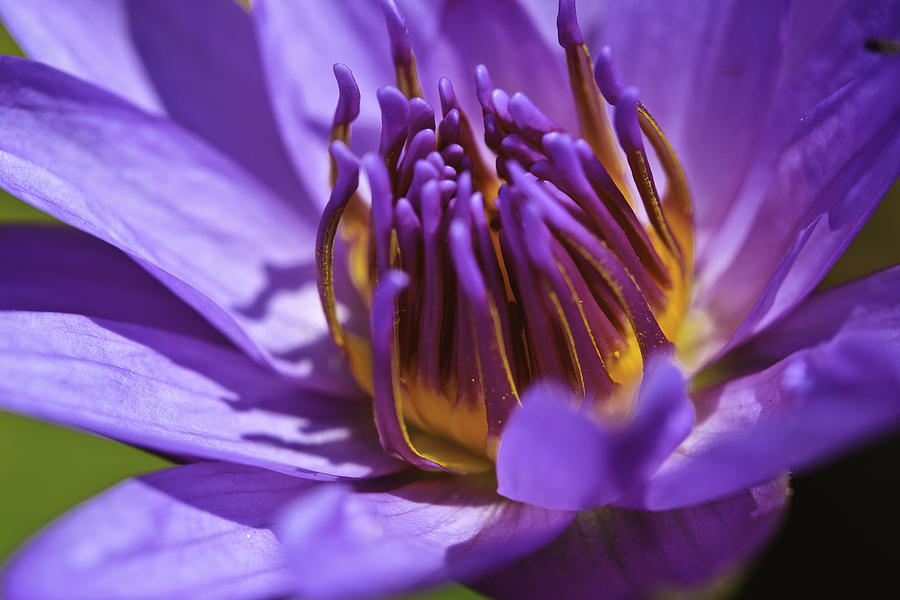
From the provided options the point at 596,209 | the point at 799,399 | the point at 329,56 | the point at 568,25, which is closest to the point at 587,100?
the point at 568,25

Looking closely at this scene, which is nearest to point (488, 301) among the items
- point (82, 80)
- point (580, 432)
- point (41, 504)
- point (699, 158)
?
point (580, 432)

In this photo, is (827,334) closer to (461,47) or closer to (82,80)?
(461,47)

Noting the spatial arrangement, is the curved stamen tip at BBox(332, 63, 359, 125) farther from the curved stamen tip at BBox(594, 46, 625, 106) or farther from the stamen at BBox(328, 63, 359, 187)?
the curved stamen tip at BBox(594, 46, 625, 106)

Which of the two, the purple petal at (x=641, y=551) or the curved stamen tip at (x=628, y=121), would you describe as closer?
the purple petal at (x=641, y=551)

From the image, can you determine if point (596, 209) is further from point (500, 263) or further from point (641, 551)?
point (641, 551)

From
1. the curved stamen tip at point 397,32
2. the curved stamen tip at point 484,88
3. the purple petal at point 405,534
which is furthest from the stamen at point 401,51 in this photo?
the purple petal at point 405,534

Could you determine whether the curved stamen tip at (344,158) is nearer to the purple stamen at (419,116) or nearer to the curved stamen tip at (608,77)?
the purple stamen at (419,116)
